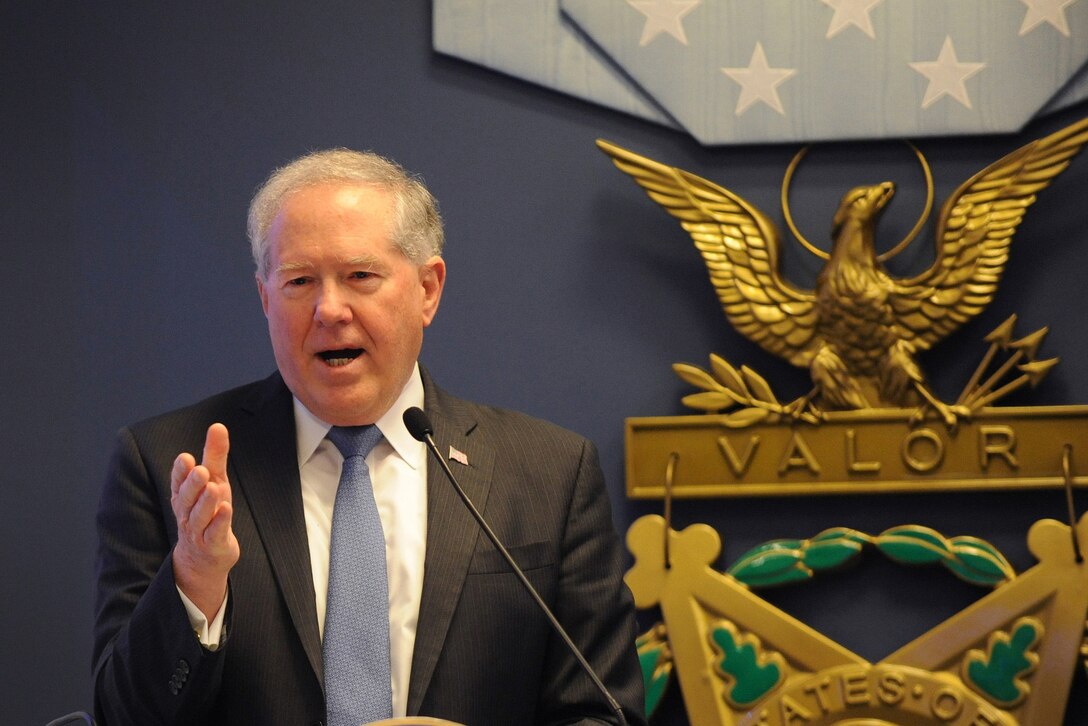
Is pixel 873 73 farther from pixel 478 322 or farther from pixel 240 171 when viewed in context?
pixel 240 171

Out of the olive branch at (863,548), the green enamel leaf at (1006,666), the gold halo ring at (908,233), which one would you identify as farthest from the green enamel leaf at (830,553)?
the gold halo ring at (908,233)

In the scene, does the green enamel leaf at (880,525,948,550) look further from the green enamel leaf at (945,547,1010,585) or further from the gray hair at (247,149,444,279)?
the gray hair at (247,149,444,279)

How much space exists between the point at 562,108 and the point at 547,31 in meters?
0.17

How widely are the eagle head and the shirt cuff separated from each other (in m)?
1.61

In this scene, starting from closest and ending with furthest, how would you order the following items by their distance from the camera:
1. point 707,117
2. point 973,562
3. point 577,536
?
point 577,536, point 973,562, point 707,117

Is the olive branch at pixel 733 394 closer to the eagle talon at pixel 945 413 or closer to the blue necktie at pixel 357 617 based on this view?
the eagle talon at pixel 945 413

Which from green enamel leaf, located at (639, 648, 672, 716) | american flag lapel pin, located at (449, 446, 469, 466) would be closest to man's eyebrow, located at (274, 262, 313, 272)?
american flag lapel pin, located at (449, 446, 469, 466)

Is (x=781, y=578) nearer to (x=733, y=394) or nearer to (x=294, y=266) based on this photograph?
(x=733, y=394)

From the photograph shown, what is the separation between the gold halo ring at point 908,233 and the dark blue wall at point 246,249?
0.02 meters

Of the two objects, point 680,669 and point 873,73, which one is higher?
point 873,73

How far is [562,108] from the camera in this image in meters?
2.93

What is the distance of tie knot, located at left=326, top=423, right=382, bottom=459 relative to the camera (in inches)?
74.9

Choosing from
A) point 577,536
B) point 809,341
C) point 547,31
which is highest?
point 547,31

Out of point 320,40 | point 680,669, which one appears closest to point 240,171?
point 320,40
